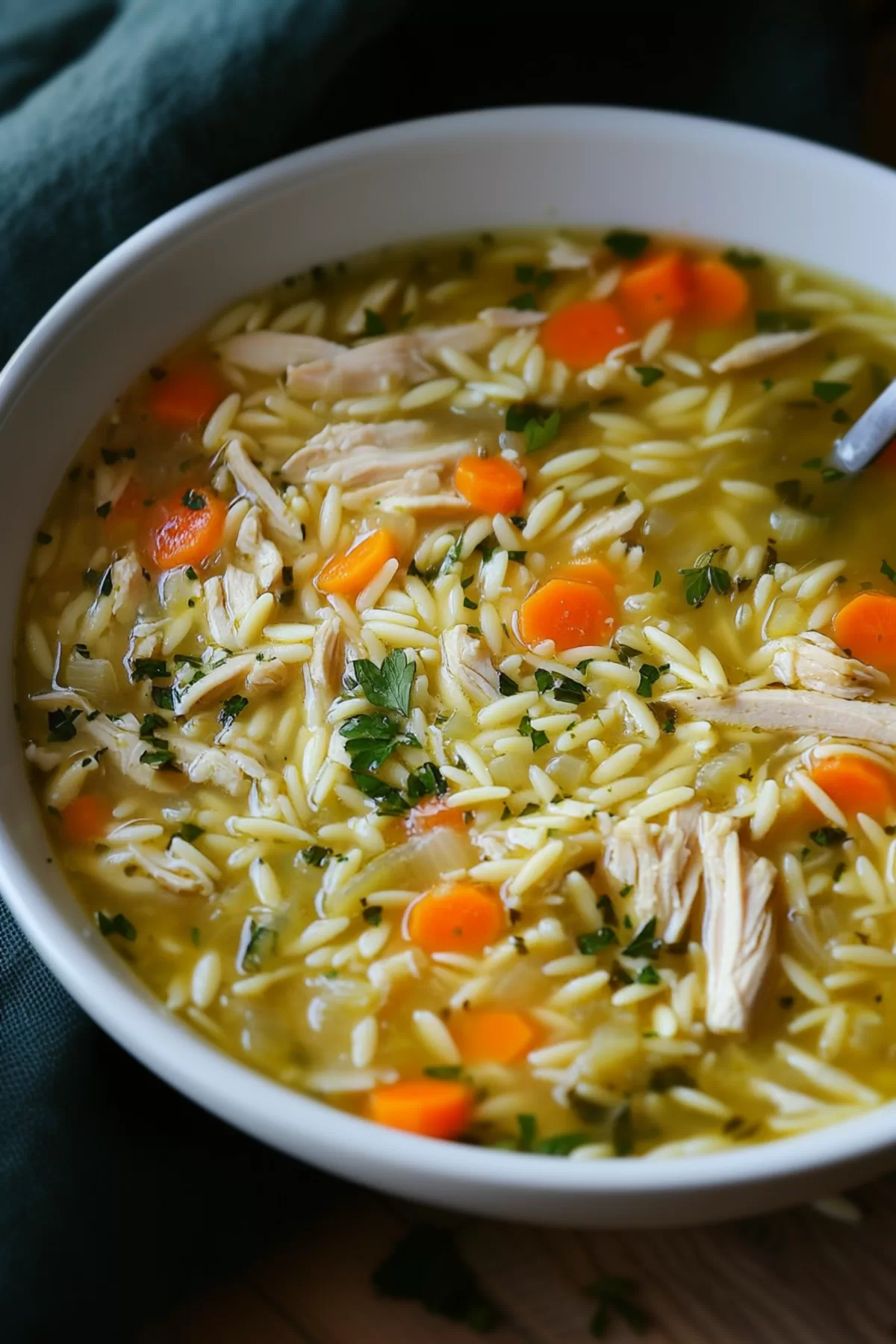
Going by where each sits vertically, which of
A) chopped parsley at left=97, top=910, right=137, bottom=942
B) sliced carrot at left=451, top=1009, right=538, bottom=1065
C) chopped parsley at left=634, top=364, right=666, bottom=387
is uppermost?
chopped parsley at left=97, top=910, right=137, bottom=942

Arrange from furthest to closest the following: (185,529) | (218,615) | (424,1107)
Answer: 1. (185,529)
2. (218,615)
3. (424,1107)

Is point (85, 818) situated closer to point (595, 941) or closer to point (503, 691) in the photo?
point (503, 691)

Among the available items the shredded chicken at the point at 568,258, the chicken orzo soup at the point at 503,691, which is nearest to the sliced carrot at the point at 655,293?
the chicken orzo soup at the point at 503,691

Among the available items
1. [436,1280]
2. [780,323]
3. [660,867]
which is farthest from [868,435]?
[436,1280]

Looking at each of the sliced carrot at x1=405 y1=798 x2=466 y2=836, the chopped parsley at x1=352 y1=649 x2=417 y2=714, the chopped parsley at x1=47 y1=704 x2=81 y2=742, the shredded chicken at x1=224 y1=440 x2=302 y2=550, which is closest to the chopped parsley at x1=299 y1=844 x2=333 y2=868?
the sliced carrot at x1=405 y1=798 x2=466 y2=836

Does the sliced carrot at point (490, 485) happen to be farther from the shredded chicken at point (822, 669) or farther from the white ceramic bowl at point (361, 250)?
the white ceramic bowl at point (361, 250)

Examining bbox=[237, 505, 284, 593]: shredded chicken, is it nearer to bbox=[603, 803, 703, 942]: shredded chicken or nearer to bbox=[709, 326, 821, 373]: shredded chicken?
bbox=[603, 803, 703, 942]: shredded chicken
